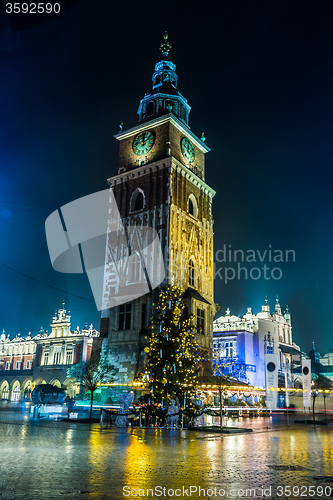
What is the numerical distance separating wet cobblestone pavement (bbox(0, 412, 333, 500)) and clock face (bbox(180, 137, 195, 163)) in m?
34.1

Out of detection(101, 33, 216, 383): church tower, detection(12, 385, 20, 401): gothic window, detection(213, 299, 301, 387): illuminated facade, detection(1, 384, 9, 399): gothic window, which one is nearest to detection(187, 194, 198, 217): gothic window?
detection(101, 33, 216, 383): church tower

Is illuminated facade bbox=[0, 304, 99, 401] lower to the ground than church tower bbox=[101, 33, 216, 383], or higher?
lower

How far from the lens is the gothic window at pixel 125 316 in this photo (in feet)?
126

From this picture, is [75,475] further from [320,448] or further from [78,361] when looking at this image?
A: [78,361]

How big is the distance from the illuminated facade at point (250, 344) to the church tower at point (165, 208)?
73.0 feet

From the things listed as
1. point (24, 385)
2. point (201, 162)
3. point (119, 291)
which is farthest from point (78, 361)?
point (201, 162)

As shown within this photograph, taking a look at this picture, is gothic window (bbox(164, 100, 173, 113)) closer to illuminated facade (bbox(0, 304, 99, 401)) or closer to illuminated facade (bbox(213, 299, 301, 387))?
illuminated facade (bbox(213, 299, 301, 387))

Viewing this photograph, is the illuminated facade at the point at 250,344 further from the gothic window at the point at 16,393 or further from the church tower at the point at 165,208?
the gothic window at the point at 16,393

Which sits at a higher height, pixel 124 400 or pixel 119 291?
pixel 119 291

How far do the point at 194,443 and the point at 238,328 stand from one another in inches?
2131

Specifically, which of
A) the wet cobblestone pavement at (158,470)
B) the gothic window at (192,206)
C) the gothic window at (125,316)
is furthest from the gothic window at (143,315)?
the wet cobblestone pavement at (158,470)

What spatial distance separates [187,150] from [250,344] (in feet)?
117

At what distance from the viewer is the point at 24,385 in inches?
3223

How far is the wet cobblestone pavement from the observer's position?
7473 millimetres
